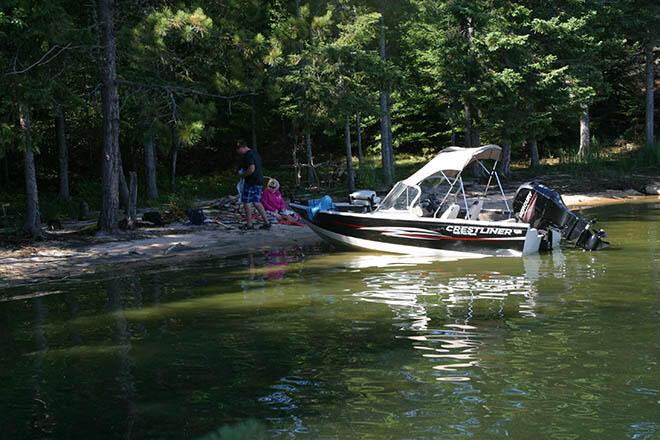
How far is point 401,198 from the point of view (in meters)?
15.6

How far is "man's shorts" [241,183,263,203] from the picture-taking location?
1711cm

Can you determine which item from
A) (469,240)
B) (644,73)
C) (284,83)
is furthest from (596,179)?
(469,240)

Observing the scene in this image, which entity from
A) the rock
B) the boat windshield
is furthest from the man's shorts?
the rock

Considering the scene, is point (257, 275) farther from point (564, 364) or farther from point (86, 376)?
point (564, 364)

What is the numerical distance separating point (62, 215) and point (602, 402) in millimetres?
20098

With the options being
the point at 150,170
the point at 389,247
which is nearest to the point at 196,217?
the point at 389,247

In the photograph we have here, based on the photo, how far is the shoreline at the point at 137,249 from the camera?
1341 centimetres

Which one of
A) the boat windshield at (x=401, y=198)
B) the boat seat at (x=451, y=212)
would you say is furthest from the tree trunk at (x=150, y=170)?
the boat seat at (x=451, y=212)

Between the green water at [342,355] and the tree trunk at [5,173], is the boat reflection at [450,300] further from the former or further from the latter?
the tree trunk at [5,173]

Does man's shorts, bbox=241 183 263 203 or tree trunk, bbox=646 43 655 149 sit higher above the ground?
tree trunk, bbox=646 43 655 149

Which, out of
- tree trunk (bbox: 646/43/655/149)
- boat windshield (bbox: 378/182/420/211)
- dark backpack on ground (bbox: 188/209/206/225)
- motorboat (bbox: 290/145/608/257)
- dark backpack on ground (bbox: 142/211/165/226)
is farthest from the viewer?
tree trunk (bbox: 646/43/655/149)

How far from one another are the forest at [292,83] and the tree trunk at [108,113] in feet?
0.12

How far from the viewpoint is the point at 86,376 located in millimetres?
6840

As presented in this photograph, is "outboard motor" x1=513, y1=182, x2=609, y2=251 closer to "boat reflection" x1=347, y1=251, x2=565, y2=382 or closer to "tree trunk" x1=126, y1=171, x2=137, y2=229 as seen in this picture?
"boat reflection" x1=347, y1=251, x2=565, y2=382
